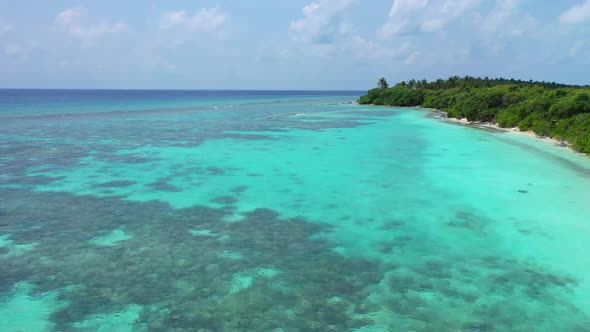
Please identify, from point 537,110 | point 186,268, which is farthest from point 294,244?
point 537,110

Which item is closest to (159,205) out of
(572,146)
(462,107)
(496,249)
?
(496,249)

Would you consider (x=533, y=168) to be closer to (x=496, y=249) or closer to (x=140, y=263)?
(x=496, y=249)

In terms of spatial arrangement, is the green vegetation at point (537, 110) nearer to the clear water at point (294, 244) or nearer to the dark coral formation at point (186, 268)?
the clear water at point (294, 244)

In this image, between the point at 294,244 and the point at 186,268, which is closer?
the point at 186,268

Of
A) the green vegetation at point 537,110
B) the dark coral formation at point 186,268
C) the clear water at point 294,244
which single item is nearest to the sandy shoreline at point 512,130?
the green vegetation at point 537,110

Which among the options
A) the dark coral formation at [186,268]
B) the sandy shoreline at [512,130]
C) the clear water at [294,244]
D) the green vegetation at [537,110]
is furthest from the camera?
the green vegetation at [537,110]

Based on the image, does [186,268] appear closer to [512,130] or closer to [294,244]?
[294,244]

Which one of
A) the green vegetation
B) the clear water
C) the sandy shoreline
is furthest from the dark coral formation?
the sandy shoreline

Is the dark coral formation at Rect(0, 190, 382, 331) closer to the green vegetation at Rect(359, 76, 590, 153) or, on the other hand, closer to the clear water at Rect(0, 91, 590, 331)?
the clear water at Rect(0, 91, 590, 331)
